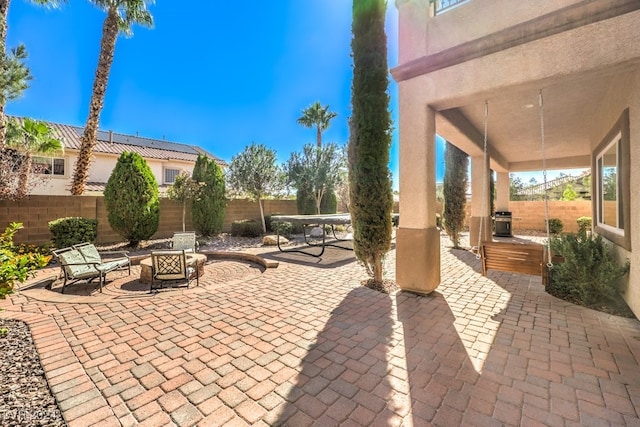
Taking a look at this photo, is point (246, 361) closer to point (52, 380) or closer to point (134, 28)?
point (52, 380)

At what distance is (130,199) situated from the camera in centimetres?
966

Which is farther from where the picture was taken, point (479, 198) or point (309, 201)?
point (309, 201)

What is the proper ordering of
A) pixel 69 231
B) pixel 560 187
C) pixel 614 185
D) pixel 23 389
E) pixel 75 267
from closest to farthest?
pixel 23 389 < pixel 614 185 < pixel 75 267 < pixel 69 231 < pixel 560 187

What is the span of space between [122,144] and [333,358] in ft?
87.7

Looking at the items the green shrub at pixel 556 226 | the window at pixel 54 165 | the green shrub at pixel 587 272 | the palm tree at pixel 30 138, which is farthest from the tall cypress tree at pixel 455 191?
the window at pixel 54 165

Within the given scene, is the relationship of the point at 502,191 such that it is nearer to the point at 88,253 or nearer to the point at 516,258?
the point at 516,258

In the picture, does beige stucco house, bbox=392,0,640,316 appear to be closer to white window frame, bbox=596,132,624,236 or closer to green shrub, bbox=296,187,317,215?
white window frame, bbox=596,132,624,236

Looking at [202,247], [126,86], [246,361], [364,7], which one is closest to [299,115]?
[126,86]

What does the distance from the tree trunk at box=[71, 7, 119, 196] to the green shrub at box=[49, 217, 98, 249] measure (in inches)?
125

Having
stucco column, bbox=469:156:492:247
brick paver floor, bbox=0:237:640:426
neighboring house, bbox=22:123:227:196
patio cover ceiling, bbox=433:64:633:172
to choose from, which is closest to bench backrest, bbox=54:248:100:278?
brick paver floor, bbox=0:237:640:426

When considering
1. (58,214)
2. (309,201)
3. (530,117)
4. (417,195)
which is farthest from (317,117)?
(417,195)

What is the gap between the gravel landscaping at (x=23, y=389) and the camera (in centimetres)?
203

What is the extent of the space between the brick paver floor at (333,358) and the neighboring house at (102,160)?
52.8 feet

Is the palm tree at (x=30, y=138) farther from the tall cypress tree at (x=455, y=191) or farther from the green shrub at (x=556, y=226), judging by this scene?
the green shrub at (x=556, y=226)
